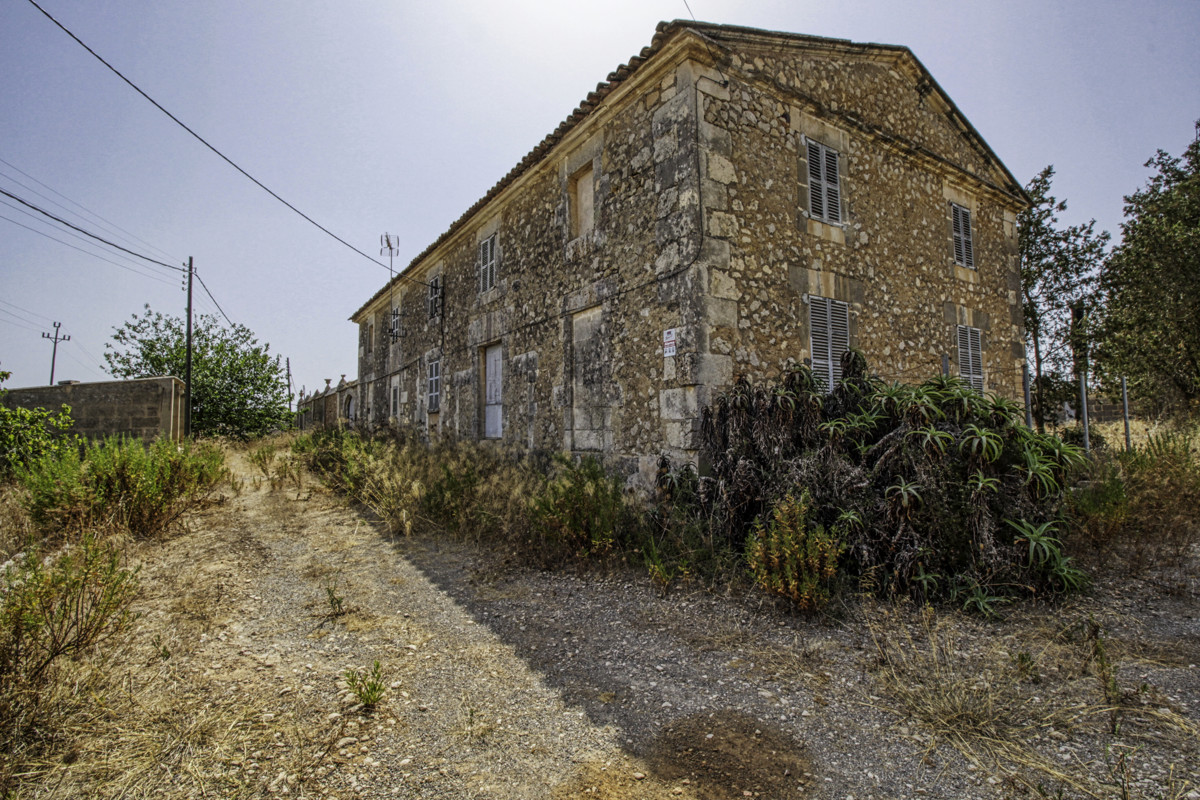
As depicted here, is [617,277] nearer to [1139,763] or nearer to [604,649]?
[604,649]

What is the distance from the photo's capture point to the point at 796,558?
149 inches

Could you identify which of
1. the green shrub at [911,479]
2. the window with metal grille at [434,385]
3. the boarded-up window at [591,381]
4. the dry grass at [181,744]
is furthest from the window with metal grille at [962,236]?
Result: the dry grass at [181,744]

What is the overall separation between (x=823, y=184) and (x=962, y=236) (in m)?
3.35

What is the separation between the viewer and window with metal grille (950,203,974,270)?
8.89 m

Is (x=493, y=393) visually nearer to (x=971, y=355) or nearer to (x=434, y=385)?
(x=434, y=385)

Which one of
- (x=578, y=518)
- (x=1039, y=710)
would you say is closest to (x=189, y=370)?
(x=578, y=518)

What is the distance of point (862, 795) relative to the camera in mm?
2127

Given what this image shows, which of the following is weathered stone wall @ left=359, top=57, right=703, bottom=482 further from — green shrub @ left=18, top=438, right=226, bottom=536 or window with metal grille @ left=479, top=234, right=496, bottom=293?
green shrub @ left=18, top=438, right=226, bottom=536

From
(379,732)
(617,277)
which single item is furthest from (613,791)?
(617,277)

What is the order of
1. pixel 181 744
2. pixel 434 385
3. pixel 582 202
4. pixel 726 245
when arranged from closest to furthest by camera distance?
pixel 181 744 → pixel 726 245 → pixel 582 202 → pixel 434 385

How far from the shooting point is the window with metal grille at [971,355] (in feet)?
28.5

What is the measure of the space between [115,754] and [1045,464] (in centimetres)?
532

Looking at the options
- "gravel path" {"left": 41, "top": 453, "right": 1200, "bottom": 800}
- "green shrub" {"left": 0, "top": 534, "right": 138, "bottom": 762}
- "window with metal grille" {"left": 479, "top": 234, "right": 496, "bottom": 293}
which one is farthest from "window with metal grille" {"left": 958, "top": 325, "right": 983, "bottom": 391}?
"green shrub" {"left": 0, "top": 534, "right": 138, "bottom": 762}

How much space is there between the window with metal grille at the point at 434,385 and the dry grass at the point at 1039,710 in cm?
994
